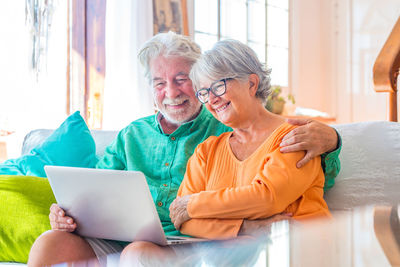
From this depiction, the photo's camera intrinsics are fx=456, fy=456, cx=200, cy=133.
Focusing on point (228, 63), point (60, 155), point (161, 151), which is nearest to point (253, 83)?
point (228, 63)

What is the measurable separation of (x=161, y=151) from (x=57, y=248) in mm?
561

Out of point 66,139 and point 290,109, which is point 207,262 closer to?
point 66,139

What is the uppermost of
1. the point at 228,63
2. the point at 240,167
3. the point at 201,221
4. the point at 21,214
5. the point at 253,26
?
the point at 253,26

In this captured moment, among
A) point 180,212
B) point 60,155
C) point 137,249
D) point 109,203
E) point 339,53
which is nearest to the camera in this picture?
point 137,249

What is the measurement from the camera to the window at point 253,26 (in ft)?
16.9

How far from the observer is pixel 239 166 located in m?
1.25

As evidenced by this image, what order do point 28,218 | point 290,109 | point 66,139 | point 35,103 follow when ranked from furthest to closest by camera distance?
1. point 290,109
2. point 35,103
3. point 66,139
4. point 28,218

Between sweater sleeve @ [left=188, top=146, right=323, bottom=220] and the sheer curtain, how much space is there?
9.31ft

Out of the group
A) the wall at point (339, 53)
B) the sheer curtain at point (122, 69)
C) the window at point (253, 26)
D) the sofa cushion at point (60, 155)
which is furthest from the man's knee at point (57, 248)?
the wall at point (339, 53)

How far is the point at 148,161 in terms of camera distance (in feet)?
5.28

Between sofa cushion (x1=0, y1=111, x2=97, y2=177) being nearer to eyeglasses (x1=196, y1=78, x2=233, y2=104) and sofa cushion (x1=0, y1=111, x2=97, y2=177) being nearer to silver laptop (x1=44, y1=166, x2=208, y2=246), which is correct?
silver laptop (x1=44, y1=166, x2=208, y2=246)

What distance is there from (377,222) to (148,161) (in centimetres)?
121

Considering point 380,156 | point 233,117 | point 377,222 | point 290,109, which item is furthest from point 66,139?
point 290,109

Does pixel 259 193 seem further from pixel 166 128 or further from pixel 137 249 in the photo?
pixel 166 128
